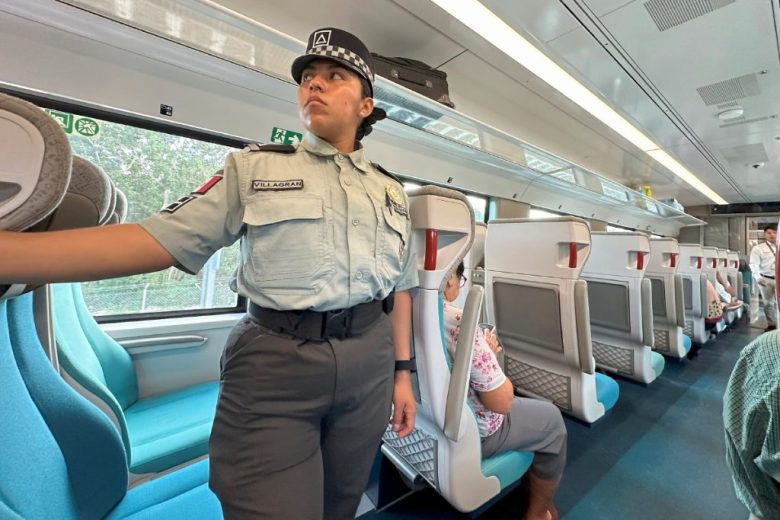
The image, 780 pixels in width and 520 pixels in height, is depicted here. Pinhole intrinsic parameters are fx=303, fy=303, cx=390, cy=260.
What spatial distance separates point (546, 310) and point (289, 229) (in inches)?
73.4

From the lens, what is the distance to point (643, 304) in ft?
8.25

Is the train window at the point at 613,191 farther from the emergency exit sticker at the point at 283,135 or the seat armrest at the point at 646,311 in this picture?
the emergency exit sticker at the point at 283,135

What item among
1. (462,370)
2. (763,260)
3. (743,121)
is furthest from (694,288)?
(462,370)

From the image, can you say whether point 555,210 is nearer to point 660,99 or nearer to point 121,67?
point 660,99

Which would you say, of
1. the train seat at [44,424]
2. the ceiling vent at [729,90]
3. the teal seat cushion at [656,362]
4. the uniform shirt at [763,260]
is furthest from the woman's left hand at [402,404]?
the uniform shirt at [763,260]

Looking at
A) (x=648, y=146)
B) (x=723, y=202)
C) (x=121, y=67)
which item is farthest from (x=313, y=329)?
(x=723, y=202)

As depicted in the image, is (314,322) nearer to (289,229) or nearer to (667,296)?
(289,229)

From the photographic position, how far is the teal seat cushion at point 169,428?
1449 mm

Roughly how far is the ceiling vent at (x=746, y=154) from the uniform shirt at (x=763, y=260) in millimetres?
1862

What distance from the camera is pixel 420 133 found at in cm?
304

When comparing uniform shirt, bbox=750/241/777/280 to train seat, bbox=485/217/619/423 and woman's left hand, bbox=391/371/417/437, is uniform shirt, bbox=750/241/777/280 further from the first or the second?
woman's left hand, bbox=391/371/417/437

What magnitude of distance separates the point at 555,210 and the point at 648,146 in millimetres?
1773

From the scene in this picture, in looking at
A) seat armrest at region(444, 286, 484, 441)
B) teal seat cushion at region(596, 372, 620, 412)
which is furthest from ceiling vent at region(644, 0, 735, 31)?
teal seat cushion at region(596, 372, 620, 412)

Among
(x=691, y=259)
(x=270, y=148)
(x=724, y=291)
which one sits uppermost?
(x=270, y=148)
